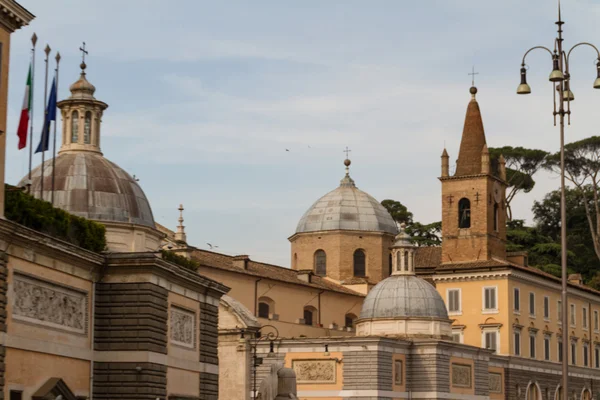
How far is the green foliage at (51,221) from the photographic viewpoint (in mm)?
27453

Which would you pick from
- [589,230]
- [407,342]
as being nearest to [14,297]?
[407,342]

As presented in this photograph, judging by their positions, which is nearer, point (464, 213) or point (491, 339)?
point (491, 339)

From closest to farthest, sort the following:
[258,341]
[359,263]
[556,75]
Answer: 1. [556,75]
2. [258,341]
3. [359,263]

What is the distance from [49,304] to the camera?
2777 cm

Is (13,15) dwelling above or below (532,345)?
above

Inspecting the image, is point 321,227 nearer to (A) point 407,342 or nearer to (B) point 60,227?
(A) point 407,342

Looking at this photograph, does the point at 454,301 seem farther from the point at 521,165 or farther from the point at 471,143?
the point at 521,165

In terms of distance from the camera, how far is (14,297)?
86.1ft

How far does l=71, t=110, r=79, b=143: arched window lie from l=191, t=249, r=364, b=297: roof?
66.0 feet

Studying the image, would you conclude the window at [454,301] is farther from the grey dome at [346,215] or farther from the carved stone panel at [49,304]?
the carved stone panel at [49,304]

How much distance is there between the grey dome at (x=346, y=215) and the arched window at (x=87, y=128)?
1563 inches

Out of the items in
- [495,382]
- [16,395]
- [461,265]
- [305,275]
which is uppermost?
[461,265]

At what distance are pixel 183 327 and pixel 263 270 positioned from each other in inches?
1293

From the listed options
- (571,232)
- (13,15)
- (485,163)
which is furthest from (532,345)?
(13,15)
